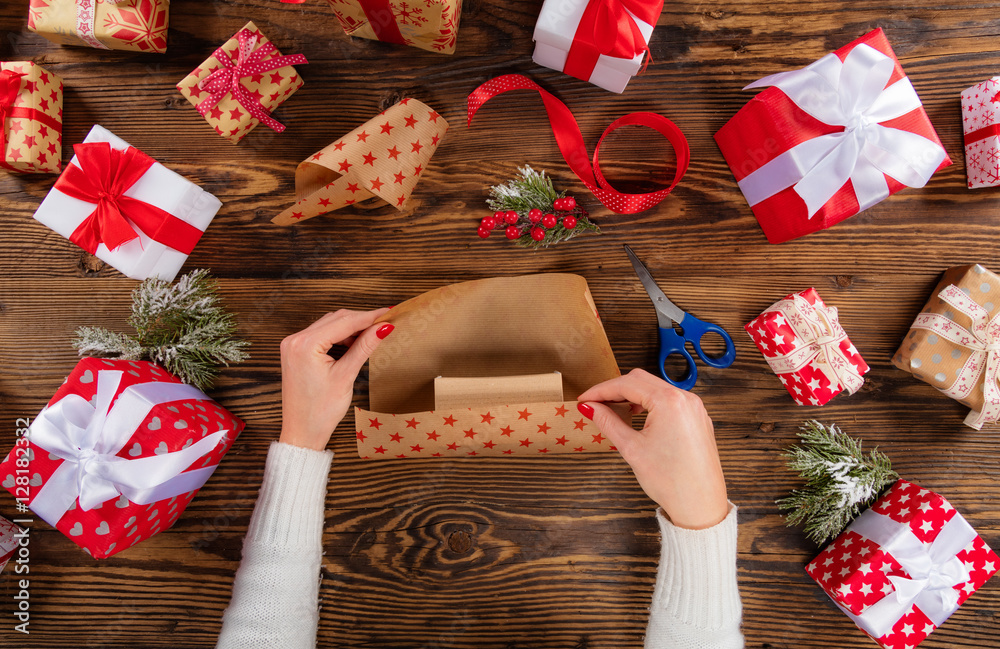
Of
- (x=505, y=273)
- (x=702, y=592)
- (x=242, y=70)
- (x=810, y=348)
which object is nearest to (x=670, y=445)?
(x=702, y=592)

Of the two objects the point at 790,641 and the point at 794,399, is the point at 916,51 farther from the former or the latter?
the point at 790,641

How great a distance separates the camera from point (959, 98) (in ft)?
3.79

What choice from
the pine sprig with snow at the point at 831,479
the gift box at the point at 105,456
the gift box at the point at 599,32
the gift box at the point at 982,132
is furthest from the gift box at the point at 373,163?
the gift box at the point at 982,132

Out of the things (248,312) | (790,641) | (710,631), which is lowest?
(790,641)

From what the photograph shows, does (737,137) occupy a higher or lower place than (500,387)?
higher

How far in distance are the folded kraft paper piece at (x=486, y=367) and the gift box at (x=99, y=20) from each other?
814 millimetres

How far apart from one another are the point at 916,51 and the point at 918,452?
0.89m

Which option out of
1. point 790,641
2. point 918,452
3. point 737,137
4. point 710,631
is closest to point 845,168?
point 737,137

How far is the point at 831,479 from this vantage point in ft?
3.70

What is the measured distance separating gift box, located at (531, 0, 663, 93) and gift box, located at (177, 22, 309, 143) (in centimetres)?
53

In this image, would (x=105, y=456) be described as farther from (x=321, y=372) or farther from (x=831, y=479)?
(x=831, y=479)

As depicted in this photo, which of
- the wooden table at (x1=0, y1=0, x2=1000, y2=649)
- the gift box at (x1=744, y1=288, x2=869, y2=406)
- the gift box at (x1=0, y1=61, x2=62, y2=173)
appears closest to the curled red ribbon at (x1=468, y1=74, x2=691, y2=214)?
the wooden table at (x1=0, y1=0, x2=1000, y2=649)

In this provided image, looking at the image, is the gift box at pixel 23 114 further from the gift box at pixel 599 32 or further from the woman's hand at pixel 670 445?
the woman's hand at pixel 670 445

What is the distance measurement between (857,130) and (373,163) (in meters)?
0.92
